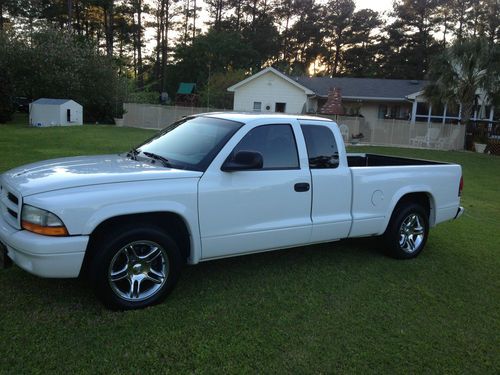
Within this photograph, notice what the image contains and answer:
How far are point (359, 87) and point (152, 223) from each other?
105 ft

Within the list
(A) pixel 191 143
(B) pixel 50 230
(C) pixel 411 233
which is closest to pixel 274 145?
(A) pixel 191 143

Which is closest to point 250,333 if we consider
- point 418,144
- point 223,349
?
point 223,349

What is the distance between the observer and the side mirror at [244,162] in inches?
156

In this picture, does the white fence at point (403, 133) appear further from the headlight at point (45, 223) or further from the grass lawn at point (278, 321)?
the headlight at point (45, 223)

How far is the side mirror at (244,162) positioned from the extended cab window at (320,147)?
0.88 meters

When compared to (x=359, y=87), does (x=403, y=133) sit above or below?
below

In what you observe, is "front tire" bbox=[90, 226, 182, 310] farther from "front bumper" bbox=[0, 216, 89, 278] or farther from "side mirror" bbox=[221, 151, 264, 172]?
"side mirror" bbox=[221, 151, 264, 172]

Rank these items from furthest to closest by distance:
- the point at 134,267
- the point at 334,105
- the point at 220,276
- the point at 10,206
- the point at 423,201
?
the point at 334,105
the point at 423,201
the point at 220,276
the point at 134,267
the point at 10,206

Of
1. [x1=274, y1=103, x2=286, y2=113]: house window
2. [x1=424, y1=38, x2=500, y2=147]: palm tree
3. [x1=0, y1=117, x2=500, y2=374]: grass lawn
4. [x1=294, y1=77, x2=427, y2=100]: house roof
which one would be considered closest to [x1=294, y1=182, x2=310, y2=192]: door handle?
[x1=0, y1=117, x2=500, y2=374]: grass lawn

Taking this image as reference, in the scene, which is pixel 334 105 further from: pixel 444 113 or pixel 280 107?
pixel 444 113

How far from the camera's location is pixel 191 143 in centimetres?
448

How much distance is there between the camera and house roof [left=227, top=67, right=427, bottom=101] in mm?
31859

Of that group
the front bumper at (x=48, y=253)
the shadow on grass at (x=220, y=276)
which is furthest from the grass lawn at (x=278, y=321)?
the front bumper at (x=48, y=253)

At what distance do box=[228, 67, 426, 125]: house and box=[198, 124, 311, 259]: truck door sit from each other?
1105 inches
